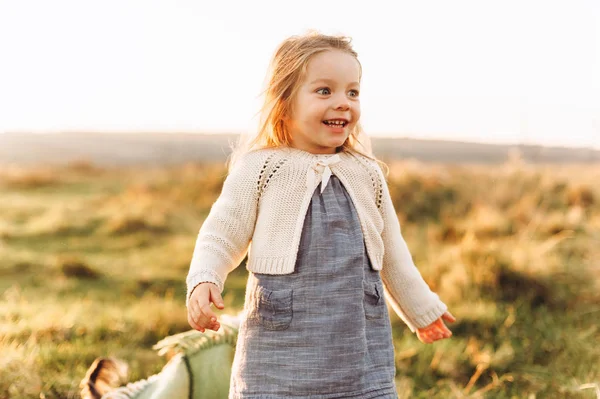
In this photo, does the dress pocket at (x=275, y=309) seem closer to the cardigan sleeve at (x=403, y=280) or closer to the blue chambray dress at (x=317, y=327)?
the blue chambray dress at (x=317, y=327)

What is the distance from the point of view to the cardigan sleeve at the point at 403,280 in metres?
2.71

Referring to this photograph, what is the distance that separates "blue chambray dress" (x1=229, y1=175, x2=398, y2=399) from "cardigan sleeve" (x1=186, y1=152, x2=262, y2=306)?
5.5 inches

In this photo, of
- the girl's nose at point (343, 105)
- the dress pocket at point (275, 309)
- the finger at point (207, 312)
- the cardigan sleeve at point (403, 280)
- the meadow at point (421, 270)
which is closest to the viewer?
the finger at point (207, 312)

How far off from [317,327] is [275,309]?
15 cm

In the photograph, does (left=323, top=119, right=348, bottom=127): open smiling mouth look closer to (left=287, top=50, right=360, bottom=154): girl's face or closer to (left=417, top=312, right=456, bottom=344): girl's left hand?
(left=287, top=50, right=360, bottom=154): girl's face

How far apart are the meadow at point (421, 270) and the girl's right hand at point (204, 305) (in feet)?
4.03

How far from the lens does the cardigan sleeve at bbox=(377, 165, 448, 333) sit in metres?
2.71

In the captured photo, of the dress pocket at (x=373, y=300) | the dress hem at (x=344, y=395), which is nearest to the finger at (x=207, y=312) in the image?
the dress hem at (x=344, y=395)

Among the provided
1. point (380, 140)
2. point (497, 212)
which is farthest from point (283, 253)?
point (380, 140)

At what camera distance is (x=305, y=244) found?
2.40 m

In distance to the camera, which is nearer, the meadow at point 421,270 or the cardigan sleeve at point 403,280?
the cardigan sleeve at point 403,280

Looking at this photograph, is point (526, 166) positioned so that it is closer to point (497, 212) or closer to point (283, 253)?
point (497, 212)

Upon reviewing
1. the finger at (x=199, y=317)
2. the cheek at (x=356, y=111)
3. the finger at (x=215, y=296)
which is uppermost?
the cheek at (x=356, y=111)

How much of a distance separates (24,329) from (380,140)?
26.8ft
